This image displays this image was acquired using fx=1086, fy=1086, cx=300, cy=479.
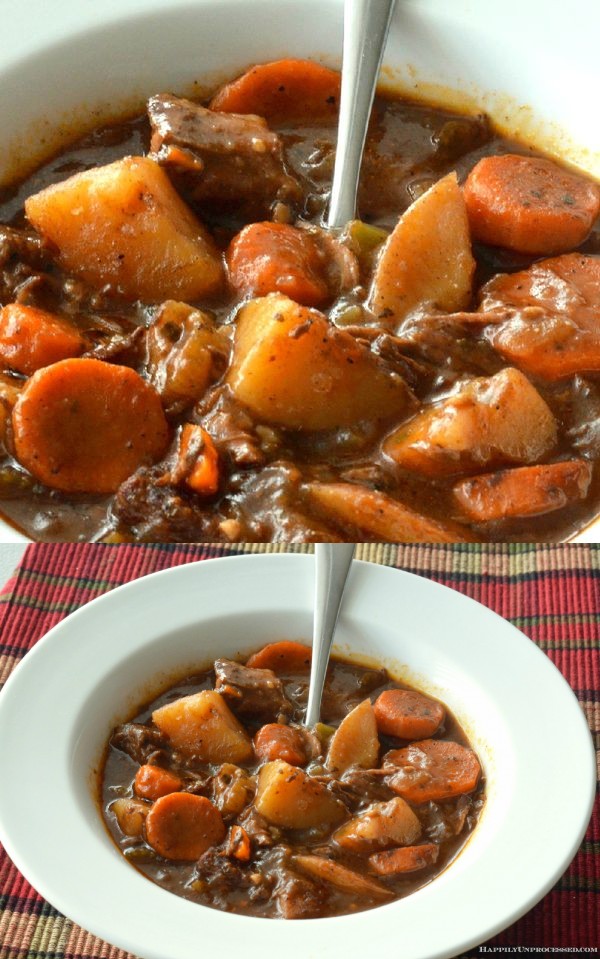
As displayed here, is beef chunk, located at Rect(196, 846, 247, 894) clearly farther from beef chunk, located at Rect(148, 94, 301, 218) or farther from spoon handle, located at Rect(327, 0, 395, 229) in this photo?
spoon handle, located at Rect(327, 0, 395, 229)

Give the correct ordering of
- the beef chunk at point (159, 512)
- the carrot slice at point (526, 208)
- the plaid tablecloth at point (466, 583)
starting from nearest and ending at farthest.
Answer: the beef chunk at point (159, 512) < the carrot slice at point (526, 208) < the plaid tablecloth at point (466, 583)

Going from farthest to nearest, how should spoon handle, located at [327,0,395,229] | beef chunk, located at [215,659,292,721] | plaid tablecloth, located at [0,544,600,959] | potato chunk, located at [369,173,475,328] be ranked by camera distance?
1. plaid tablecloth, located at [0,544,600,959]
2. spoon handle, located at [327,0,395,229]
3. beef chunk, located at [215,659,292,721]
4. potato chunk, located at [369,173,475,328]

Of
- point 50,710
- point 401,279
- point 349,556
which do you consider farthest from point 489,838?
point 401,279

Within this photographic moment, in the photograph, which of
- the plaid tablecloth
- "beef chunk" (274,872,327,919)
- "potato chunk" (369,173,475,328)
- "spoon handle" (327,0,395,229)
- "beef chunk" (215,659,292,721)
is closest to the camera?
"beef chunk" (274,872,327,919)

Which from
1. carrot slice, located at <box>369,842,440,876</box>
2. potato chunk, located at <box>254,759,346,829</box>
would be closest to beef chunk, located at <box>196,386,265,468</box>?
potato chunk, located at <box>254,759,346,829</box>

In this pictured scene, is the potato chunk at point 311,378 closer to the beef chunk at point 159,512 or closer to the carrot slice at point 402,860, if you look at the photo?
the beef chunk at point 159,512

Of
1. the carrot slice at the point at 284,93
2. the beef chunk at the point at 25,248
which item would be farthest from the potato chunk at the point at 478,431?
the carrot slice at the point at 284,93

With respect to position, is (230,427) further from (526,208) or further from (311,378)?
(526,208)
